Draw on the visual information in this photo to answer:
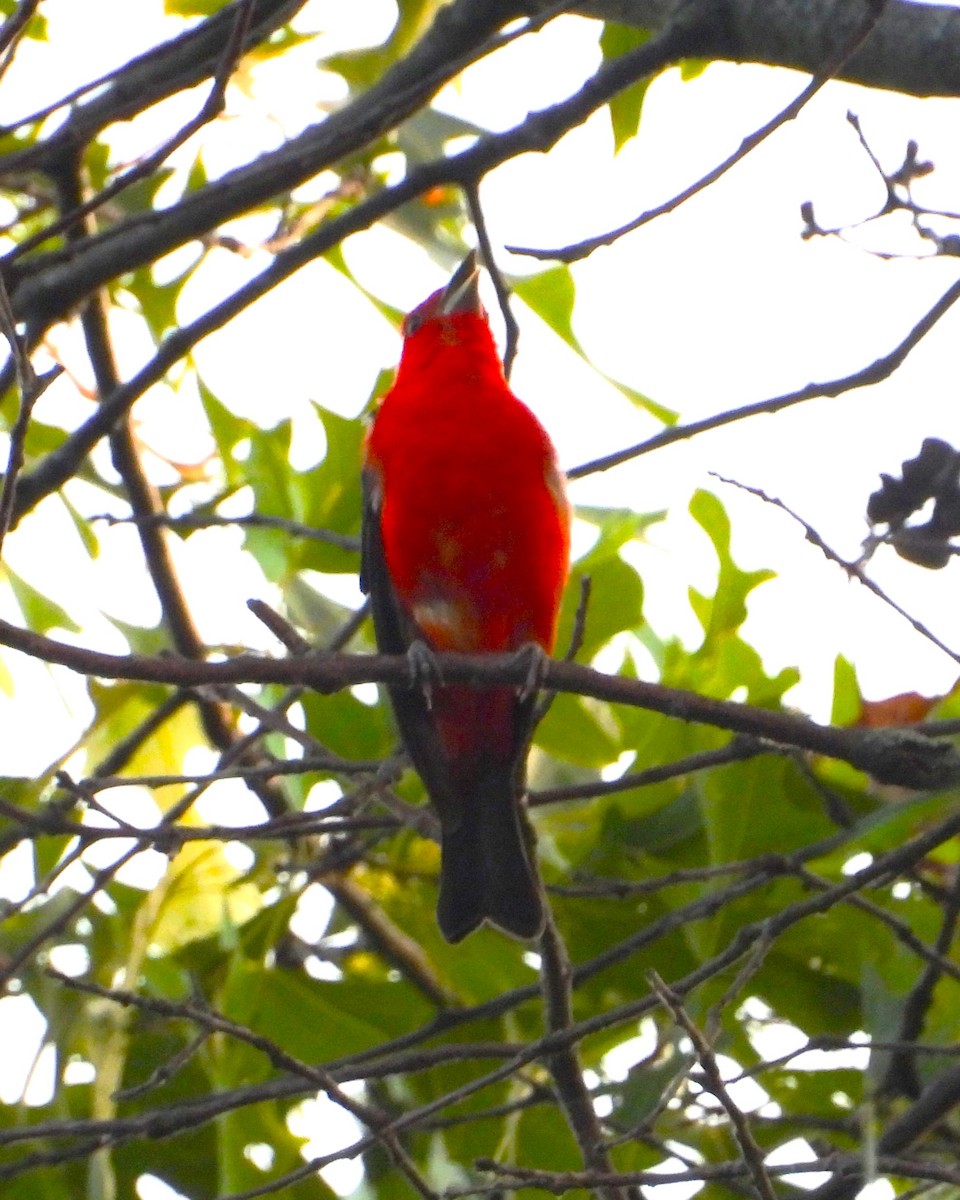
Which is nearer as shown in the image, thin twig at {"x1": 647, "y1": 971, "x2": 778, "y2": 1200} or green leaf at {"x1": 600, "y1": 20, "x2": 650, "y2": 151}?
thin twig at {"x1": 647, "y1": 971, "x2": 778, "y2": 1200}

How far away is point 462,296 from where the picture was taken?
5891mm

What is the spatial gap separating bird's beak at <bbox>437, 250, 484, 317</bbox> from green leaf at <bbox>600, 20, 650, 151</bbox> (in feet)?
4.61

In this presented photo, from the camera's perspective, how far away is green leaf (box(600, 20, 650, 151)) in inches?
168

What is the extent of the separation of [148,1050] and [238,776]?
54.4 inches

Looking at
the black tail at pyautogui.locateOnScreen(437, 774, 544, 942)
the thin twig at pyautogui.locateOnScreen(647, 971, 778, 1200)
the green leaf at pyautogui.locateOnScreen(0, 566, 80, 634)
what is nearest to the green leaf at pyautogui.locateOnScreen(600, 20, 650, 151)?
the black tail at pyautogui.locateOnScreen(437, 774, 544, 942)

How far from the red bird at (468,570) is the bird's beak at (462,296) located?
80 centimetres

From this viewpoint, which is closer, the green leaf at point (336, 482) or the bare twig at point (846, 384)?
the bare twig at point (846, 384)

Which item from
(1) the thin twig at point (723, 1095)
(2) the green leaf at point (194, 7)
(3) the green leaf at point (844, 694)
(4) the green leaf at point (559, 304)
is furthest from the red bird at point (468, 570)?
(1) the thin twig at point (723, 1095)

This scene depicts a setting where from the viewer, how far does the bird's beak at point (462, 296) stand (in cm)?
573

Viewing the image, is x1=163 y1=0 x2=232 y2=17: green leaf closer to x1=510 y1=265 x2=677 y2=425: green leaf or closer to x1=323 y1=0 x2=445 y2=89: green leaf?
x1=323 y1=0 x2=445 y2=89: green leaf

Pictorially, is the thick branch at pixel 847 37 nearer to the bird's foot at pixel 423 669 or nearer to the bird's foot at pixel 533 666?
the bird's foot at pixel 533 666

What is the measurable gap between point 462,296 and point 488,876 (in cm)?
257

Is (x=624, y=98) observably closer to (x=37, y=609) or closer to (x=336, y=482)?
(x=336, y=482)

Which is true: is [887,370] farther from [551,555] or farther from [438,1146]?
[438,1146]
